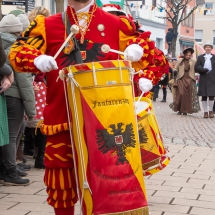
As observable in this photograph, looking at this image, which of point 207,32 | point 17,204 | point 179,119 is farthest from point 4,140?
point 207,32

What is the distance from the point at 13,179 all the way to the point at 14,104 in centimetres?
70

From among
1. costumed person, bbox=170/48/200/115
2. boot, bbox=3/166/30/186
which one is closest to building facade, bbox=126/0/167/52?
costumed person, bbox=170/48/200/115

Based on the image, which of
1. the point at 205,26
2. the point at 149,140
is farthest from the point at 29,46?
the point at 205,26

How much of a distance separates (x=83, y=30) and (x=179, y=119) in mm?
10635

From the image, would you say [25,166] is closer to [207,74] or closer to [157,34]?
[207,74]

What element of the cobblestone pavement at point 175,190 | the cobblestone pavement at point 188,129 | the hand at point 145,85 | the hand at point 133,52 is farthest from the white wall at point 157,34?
the hand at point 133,52

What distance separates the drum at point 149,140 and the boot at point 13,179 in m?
1.52

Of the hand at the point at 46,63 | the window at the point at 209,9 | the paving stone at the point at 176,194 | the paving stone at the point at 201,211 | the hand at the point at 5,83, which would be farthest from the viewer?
the window at the point at 209,9

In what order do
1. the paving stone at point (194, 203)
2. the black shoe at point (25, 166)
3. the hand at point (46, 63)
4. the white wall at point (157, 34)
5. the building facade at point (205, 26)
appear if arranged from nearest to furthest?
the hand at point (46, 63) < the paving stone at point (194, 203) < the black shoe at point (25, 166) < the white wall at point (157, 34) < the building facade at point (205, 26)

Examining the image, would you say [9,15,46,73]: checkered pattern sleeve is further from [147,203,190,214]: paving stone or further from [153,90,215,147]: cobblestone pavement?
[153,90,215,147]: cobblestone pavement

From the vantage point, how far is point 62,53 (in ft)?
11.0

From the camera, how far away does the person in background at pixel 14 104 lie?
5543 mm

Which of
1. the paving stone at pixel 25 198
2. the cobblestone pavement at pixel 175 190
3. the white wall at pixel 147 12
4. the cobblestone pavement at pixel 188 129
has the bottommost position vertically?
the cobblestone pavement at pixel 188 129

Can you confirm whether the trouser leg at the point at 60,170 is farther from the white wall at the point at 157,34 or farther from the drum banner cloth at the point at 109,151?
the white wall at the point at 157,34
